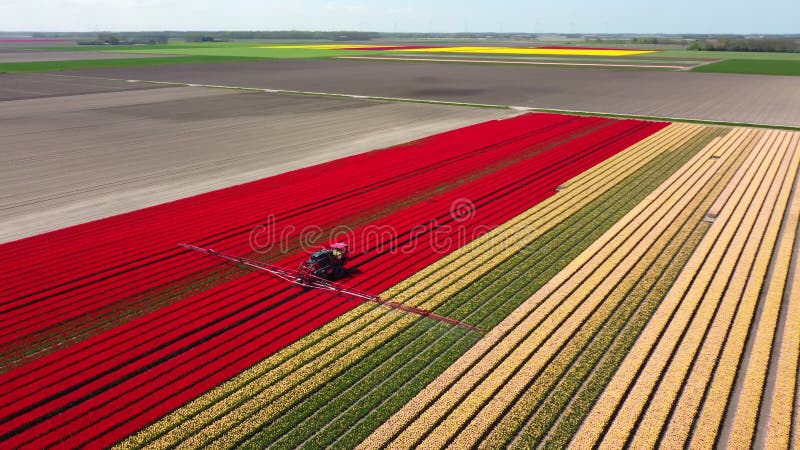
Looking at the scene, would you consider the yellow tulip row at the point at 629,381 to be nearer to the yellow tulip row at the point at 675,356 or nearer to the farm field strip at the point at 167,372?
→ the yellow tulip row at the point at 675,356

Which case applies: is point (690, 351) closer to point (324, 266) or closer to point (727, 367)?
point (727, 367)

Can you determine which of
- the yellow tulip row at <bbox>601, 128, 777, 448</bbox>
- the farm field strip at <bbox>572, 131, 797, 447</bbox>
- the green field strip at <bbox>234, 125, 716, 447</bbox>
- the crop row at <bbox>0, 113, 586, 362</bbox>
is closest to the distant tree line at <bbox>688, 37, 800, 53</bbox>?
the green field strip at <bbox>234, 125, 716, 447</bbox>

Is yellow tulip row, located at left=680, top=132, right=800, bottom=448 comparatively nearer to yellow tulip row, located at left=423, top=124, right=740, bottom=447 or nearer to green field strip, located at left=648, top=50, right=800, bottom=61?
yellow tulip row, located at left=423, top=124, right=740, bottom=447

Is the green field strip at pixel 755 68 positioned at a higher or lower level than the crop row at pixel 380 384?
higher

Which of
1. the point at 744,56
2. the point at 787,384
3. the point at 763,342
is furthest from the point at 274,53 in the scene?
the point at 787,384

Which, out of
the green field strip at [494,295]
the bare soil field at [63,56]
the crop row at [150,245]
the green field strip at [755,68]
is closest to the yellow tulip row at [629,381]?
the green field strip at [494,295]

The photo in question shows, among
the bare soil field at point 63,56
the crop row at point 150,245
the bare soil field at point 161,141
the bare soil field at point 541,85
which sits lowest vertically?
the crop row at point 150,245

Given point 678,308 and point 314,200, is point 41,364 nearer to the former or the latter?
point 314,200

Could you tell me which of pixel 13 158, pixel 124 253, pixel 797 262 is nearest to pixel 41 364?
pixel 124 253
